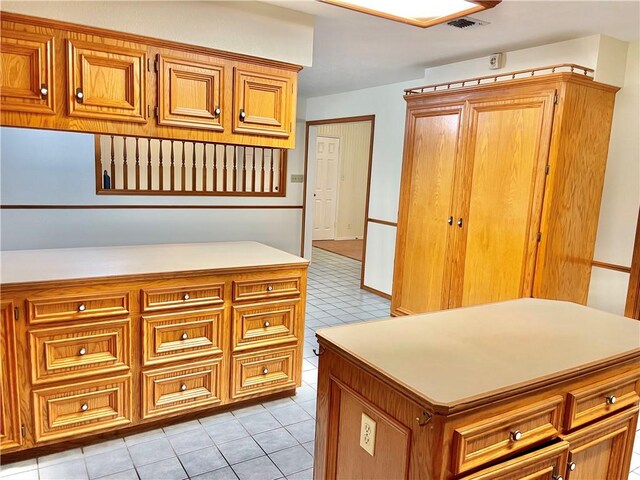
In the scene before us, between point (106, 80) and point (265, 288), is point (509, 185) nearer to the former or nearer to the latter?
point (265, 288)

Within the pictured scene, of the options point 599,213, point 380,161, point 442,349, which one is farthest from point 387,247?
point 442,349

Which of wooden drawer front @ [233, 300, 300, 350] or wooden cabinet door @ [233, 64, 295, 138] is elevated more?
wooden cabinet door @ [233, 64, 295, 138]

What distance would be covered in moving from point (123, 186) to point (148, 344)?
192 cm

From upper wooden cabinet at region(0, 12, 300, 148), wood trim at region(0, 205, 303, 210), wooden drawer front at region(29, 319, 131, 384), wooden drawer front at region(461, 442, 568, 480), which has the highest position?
upper wooden cabinet at region(0, 12, 300, 148)

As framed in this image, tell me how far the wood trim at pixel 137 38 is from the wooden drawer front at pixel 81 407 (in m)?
1.67

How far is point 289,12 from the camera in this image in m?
2.66

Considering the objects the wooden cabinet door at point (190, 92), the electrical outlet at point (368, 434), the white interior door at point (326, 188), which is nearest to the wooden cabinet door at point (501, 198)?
the wooden cabinet door at point (190, 92)

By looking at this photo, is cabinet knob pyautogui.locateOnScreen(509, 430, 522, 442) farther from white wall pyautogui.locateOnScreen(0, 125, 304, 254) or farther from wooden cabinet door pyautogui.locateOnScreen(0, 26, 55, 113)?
white wall pyautogui.locateOnScreen(0, 125, 304, 254)

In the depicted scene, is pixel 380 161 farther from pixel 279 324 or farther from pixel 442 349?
pixel 442 349

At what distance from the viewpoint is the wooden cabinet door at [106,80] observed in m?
2.20

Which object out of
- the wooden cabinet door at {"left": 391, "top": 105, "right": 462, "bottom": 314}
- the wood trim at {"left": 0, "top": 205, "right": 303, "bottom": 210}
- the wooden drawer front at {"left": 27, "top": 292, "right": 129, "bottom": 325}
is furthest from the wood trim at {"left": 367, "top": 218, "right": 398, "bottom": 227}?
the wooden drawer front at {"left": 27, "top": 292, "right": 129, "bottom": 325}

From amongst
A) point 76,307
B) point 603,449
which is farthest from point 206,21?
point 603,449

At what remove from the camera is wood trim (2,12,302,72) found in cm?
207

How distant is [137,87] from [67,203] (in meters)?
1.61
